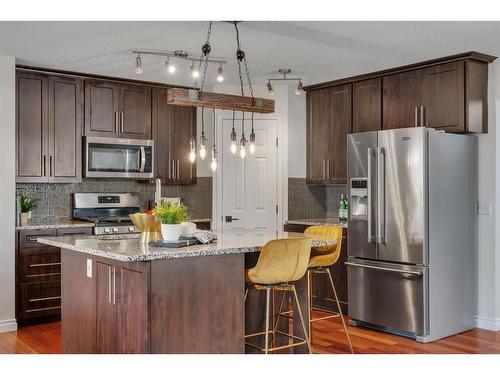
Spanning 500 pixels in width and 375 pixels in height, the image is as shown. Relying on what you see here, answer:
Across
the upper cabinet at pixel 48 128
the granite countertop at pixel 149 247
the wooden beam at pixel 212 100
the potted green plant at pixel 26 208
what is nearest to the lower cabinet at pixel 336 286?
the granite countertop at pixel 149 247

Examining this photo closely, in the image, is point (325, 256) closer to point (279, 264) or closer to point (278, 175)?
point (279, 264)

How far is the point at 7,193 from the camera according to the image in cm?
527

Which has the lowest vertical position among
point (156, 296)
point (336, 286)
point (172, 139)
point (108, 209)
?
point (336, 286)

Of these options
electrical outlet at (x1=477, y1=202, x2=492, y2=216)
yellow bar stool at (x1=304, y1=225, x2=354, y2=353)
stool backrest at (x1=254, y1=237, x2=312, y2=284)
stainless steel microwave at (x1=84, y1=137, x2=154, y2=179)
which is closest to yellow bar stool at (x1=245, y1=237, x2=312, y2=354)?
stool backrest at (x1=254, y1=237, x2=312, y2=284)

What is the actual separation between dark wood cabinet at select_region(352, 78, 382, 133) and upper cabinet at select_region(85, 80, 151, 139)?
2.19m

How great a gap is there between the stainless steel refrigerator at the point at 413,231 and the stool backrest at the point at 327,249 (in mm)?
689

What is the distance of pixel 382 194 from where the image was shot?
16.7ft

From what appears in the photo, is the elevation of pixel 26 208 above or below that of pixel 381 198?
below

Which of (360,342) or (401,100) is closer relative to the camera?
(360,342)

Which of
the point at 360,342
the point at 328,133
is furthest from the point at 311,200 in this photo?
the point at 360,342

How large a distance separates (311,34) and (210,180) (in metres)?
2.86

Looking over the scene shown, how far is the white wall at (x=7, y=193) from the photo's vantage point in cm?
521

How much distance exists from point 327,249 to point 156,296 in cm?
167

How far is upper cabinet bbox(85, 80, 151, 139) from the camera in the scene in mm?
6082
